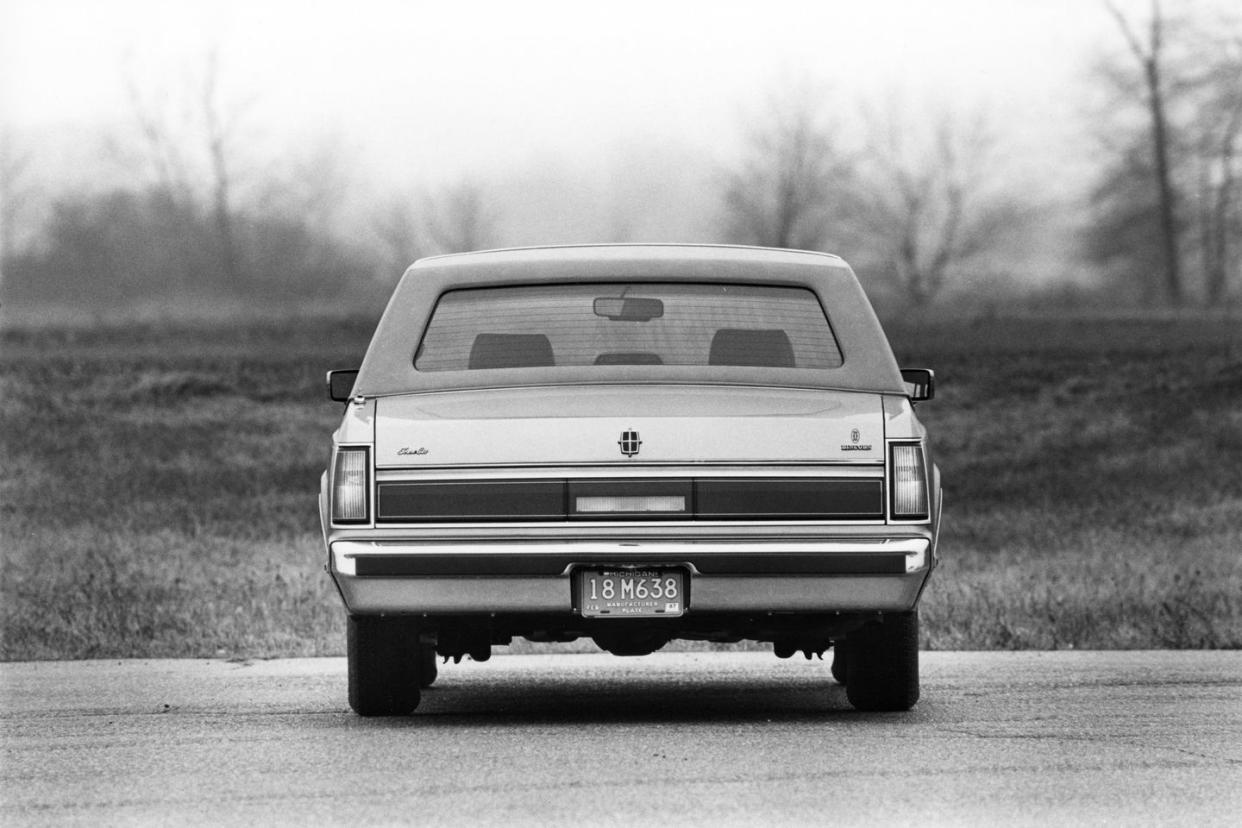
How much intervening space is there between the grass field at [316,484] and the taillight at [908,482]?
20.2 ft

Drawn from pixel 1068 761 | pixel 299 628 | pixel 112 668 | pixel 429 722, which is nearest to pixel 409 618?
pixel 429 722

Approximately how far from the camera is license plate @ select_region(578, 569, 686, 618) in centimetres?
867

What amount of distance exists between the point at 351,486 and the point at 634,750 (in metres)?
1.65

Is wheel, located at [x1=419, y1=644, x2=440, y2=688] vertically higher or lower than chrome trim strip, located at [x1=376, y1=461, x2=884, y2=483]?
lower

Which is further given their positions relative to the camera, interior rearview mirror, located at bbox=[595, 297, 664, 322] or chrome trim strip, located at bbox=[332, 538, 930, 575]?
interior rearview mirror, located at bbox=[595, 297, 664, 322]

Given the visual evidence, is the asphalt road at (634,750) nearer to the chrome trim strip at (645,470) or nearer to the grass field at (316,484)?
the chrome trim strip at (645,470)

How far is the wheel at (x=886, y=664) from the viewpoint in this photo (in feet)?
30.6

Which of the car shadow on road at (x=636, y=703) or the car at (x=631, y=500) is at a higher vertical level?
the car at (x=631, y=500)

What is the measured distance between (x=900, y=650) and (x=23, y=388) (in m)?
32.8

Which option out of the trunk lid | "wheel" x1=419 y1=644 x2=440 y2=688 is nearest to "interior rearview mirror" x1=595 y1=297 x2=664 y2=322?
the trunk lid

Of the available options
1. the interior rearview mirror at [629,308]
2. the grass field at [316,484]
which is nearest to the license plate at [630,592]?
the interior rearview mirror at [629,308]

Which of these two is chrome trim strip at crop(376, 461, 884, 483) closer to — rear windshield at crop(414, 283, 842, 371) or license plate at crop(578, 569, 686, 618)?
license plate at crop(578, 569, 686, 618)

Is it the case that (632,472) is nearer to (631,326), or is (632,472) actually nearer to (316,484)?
(631,326)

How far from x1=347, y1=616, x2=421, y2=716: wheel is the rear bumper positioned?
0.43 metres
